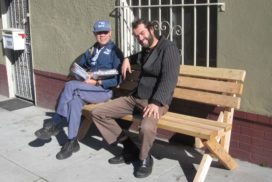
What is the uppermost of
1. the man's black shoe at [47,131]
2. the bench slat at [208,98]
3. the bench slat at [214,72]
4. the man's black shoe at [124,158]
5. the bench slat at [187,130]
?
the bench slat at [214,72]

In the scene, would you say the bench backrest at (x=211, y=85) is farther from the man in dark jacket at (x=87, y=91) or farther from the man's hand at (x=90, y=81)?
the man's hand at (x=90, y=81)

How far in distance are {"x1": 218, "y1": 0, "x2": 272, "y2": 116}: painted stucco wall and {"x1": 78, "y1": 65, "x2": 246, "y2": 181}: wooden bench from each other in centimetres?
16

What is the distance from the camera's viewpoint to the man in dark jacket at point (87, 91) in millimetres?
4340

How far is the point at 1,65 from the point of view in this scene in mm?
7434

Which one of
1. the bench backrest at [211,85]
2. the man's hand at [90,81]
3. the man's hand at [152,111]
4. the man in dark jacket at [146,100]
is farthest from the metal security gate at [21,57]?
the man's hand at [152,111]

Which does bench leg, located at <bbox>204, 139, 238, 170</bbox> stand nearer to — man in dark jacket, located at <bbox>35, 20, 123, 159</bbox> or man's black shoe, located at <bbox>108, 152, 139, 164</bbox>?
man's black shoe, located at <bbox>108, 152, 139, 164</bbox>

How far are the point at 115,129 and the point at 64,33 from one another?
2.24 m

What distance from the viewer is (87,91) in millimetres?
4441

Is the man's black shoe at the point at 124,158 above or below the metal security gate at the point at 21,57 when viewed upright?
below

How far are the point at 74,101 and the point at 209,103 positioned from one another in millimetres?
1397

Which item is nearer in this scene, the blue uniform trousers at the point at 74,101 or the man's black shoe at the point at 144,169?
the man's black shoe at the point at 144,169

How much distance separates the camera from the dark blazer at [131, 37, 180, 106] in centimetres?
379

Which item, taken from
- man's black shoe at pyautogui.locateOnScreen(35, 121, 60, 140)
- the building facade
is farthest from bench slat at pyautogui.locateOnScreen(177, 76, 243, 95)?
man's black shoe at pyautogui.locateOnScreen(35, 121, 60, 140)

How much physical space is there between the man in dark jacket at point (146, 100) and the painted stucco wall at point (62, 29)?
1.30 metres
